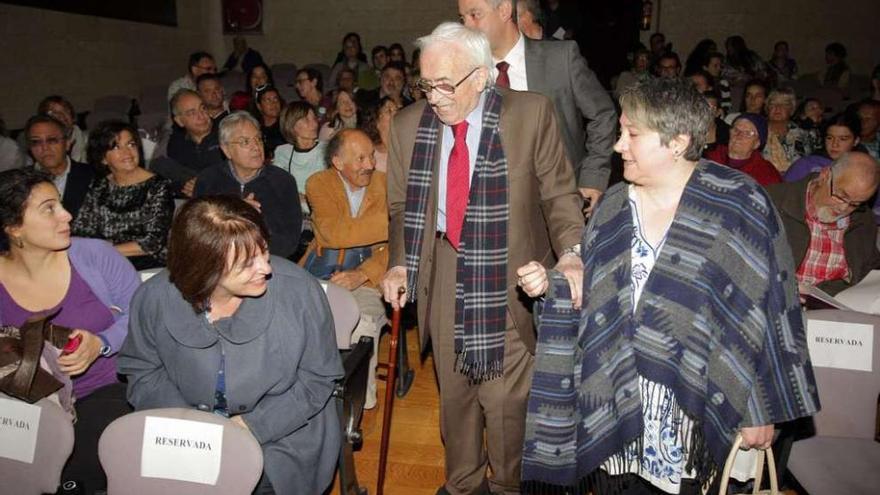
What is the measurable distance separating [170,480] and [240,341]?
0.42 meters

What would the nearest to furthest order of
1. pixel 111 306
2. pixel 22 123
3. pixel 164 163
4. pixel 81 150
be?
pixel 111 306
pixel 164 163
pixel 81 150
pixel 22 123

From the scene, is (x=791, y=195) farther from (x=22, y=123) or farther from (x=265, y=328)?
(x=22, y=123)

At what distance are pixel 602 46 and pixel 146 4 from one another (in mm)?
7442

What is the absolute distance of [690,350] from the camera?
168cm

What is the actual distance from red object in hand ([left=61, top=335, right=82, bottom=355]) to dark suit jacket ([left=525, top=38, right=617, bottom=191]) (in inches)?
77.1

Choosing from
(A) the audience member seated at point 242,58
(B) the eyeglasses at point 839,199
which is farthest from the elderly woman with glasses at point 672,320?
(A) the audience member seated at point 242,58

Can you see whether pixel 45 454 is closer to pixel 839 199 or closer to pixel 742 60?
pixel 839 199

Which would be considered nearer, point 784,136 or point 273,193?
point 273,193

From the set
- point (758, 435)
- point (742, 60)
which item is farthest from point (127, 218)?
point (742, 60)

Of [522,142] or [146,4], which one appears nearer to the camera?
[522,142]

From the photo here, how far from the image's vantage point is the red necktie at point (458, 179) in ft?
6.87

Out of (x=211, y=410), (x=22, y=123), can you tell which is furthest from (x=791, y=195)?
(x=22, y=123)

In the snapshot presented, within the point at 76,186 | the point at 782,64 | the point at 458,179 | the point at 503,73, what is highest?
the point at 782,64

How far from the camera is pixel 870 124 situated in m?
4.99
